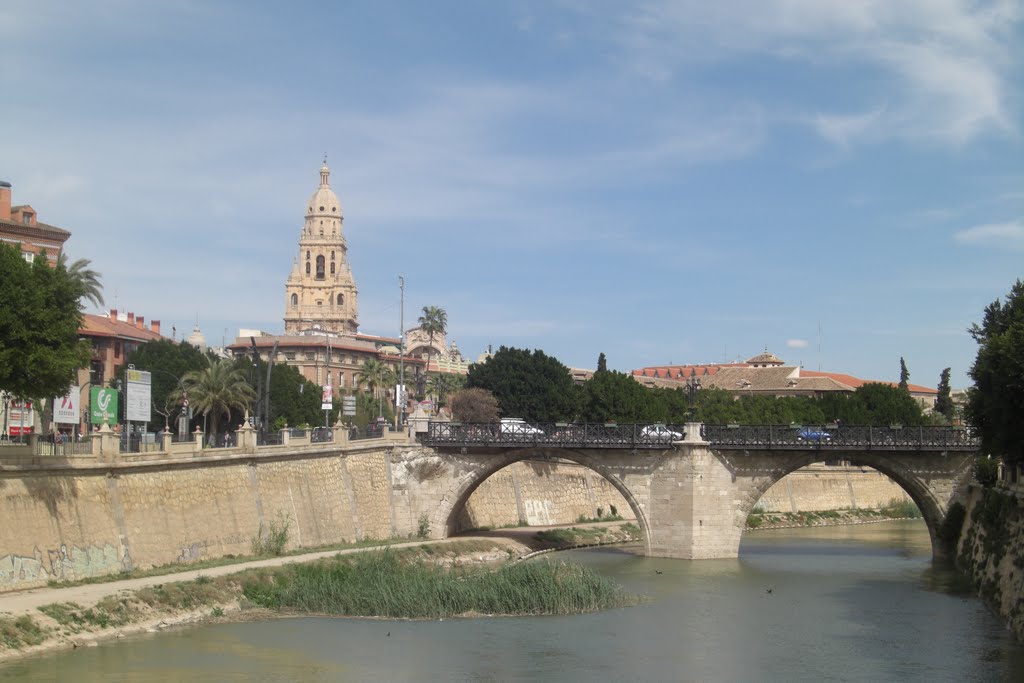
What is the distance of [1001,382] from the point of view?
4481 cm

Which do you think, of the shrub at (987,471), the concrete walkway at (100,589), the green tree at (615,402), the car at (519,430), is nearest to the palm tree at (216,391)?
the car at (519,430)

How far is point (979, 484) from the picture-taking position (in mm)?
58125

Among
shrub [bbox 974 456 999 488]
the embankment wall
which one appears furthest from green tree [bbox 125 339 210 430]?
shrub [bbox 974 456 999 488]

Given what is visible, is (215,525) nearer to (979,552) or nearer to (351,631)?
(351,631)

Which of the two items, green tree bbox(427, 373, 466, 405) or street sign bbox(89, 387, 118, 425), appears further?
green tree bbox(427, 373, 466, 405)

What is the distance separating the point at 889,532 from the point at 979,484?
2884 cm

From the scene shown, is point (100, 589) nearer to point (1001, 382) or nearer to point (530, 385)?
point (1001, 382)

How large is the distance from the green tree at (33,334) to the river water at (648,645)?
9835 millimetres

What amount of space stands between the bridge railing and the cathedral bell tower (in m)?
132

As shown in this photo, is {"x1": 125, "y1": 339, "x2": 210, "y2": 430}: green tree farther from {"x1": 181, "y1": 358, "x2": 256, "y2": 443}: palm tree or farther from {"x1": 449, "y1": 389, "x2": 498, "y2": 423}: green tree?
{"x1": 449, "y1": 389, "x2": 498, "y2": 423}: green tree

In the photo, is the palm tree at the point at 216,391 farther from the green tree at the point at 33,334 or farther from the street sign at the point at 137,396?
the green tree at the point at 33,334

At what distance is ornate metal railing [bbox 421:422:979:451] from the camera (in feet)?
202

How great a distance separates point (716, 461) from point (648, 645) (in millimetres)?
23002

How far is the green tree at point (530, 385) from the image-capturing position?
102 meters
